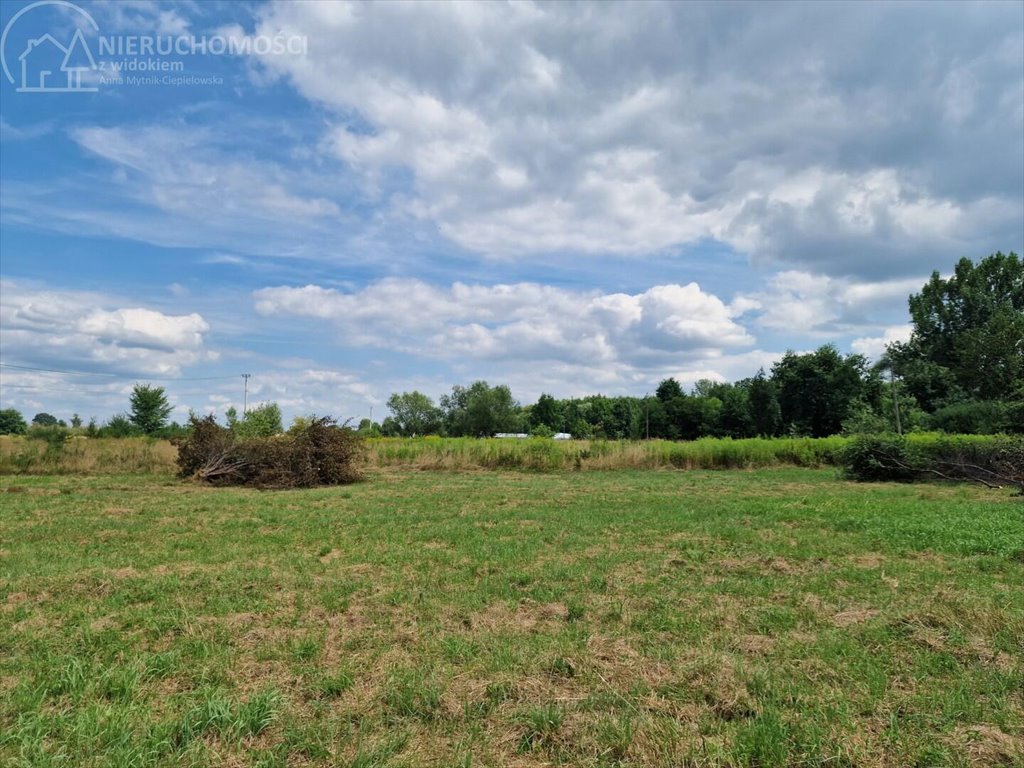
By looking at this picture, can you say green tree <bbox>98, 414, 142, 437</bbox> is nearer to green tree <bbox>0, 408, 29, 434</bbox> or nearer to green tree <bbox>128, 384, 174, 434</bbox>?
green tree <bbox>128, 384, 174, 434</bbox>

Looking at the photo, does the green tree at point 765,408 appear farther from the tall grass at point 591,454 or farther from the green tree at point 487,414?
the green tree at point 487,414

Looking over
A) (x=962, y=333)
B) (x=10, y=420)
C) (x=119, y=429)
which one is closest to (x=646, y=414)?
(x=962, y=333)

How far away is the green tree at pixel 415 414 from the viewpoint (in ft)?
334

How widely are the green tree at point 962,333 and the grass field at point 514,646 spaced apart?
3862 centimetres

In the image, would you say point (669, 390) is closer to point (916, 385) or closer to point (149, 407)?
point (916, 385)

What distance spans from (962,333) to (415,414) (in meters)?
79.9

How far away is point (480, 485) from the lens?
58.7 ft

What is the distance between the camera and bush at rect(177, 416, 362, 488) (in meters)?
18.7

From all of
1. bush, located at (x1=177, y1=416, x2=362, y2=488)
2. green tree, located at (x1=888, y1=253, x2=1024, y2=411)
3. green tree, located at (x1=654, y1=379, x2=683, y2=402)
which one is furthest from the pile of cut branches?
green tree, located at (x1=654, y1=379, x2=683, y2=402)

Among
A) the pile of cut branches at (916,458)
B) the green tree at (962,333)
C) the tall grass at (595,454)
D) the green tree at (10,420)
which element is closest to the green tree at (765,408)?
the green tree at (962,333)

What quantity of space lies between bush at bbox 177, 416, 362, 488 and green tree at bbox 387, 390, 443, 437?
265 ft

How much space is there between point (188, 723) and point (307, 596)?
2.47 meters

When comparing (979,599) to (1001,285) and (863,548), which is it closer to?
(863,548)

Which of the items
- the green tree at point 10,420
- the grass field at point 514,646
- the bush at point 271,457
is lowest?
the grass field at point 514,646
